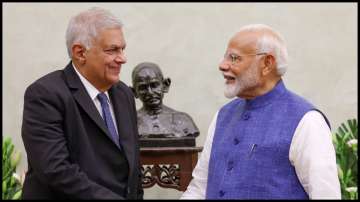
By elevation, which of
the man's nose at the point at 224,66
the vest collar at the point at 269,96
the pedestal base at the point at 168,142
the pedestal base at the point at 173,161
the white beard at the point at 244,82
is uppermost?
the man's nose at the point at 224,66

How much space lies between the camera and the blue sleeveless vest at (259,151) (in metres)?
2.95

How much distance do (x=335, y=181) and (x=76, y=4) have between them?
4049mm

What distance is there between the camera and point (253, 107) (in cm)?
315

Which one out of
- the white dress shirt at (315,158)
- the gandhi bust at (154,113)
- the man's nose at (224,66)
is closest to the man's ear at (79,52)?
the man's nose at (224,66)

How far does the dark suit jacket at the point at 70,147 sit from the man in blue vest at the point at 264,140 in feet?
1.01

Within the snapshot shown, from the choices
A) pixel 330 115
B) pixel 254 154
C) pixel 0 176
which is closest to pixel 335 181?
pixel 254 154

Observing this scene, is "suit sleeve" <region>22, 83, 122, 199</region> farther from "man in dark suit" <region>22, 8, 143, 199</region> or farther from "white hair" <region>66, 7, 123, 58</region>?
"white hair" <region>66, 7, 123, 58</region>

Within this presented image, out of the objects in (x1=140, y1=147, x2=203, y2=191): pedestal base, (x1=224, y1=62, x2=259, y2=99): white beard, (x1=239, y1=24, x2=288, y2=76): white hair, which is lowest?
(x1=140, y1=147, x2=203, y2=191): pedestal base

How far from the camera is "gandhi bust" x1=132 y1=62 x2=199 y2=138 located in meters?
5.01

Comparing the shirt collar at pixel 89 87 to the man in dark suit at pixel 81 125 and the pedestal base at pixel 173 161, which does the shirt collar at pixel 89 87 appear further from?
the pedestal base at pixel 173 161

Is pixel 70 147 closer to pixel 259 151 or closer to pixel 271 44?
pixel 259 151

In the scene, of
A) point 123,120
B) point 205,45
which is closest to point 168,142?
point 205,45

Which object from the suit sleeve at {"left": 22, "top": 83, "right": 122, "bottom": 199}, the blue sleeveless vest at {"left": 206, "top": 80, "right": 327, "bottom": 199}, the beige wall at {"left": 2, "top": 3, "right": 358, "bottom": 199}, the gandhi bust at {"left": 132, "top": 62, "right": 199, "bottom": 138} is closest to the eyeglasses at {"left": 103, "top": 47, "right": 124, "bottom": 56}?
the suit sleeve at {"left": 22, "top": 83, "right": 122, "bottom": 199}

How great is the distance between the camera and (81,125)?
298 centimetres
